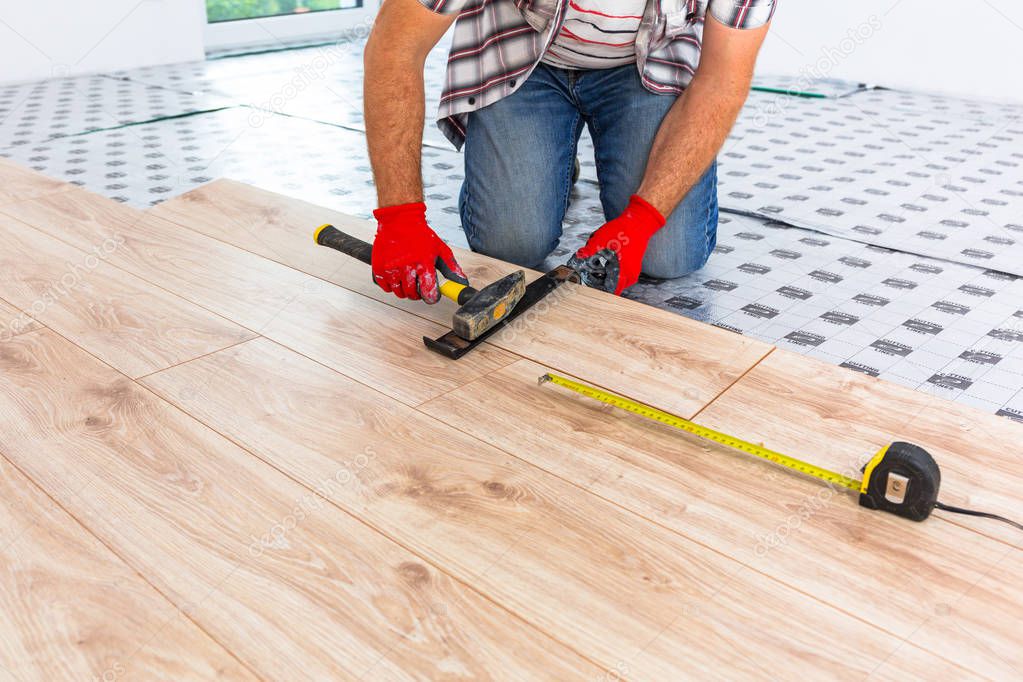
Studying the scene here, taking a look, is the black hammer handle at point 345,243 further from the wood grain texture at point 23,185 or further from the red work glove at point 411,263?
the wood grain texture at point 23,185

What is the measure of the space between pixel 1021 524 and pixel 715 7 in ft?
3.74

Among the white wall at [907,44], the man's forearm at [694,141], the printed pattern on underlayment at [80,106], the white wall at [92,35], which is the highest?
the man's forearm at [694,141]

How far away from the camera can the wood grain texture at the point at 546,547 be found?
791mm

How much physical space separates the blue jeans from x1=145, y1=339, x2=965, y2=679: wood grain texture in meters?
1.02

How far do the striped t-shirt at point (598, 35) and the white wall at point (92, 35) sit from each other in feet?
11.6

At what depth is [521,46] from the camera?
1.99m

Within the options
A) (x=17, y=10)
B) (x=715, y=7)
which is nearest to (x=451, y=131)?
(x=715, y=7)

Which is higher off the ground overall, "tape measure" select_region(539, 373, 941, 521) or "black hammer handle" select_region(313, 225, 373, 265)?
"tape measure" select_region(539, 373, 941, 521)

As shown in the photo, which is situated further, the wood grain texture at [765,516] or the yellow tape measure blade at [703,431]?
the yellow tape measure blade at [703,431]

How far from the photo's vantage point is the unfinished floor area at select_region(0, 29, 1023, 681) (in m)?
0.80

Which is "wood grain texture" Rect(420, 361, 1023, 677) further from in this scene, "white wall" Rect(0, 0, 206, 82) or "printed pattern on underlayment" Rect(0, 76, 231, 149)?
"white wall" Rect(0, 0, 206, 82)

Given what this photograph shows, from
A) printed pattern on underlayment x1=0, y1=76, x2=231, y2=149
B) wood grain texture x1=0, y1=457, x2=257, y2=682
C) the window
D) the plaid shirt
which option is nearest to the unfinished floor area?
wood grain texture x1=0, y1=457, x2=257, y2=682

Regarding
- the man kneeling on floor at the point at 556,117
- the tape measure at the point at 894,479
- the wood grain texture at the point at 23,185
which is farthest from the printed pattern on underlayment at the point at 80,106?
the tape measure at the point at 894,479
